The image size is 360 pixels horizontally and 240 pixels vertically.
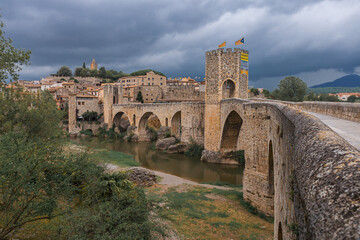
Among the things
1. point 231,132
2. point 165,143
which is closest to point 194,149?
point 165,143

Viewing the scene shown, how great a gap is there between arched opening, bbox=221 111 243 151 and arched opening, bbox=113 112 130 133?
25914 mm

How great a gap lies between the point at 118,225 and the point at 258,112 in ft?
27.9

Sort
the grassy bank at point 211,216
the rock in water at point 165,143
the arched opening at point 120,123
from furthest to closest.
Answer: the arched opening at point 120,123 < the rock in water at point 165,143 < the grassy bank at point 211,216

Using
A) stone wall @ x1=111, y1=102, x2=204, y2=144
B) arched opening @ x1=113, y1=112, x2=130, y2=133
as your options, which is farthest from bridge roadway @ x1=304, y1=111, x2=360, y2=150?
arched opening @ x1=113, y1=112, x2=130, y2=133

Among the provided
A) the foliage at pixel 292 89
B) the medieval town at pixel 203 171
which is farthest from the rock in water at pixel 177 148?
the foliage at pixel 292 89

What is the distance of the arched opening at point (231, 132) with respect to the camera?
68.6 feet

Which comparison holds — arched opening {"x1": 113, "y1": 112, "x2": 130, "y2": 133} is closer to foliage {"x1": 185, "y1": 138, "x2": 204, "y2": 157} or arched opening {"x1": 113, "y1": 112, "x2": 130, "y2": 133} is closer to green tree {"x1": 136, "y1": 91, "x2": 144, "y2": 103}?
green tree {"x1": 136, "y1": 91, "x2": 144, "y2": 103}

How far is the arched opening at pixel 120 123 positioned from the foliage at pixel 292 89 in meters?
27.1

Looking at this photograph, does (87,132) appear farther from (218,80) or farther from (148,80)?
(218,80)

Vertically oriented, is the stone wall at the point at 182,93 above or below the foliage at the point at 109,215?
above

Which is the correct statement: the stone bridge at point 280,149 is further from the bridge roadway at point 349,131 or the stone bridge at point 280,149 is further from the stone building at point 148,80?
the stone building at point 148,80

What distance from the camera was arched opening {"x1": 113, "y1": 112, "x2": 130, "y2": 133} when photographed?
145 feet

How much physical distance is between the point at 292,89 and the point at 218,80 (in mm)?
19297

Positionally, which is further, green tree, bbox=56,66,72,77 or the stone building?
green tree, bbox=56,66,72,77
